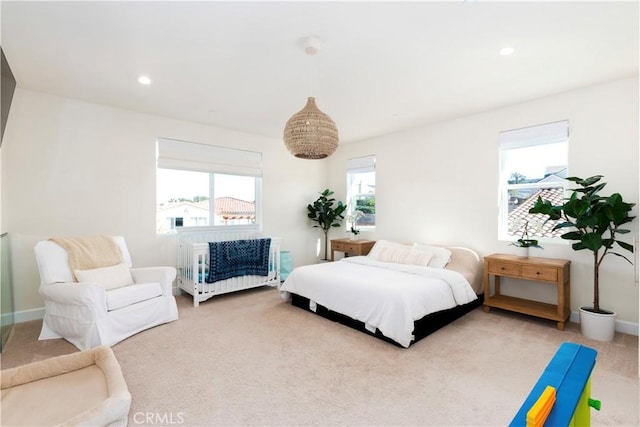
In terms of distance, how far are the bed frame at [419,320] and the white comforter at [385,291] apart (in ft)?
→ 0.30

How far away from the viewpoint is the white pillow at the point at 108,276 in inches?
111

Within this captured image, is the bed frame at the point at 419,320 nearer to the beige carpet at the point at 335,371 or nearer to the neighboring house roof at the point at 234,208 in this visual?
the beige carpet at the point at 335,371

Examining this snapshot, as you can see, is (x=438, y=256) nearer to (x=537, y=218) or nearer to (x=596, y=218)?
(x=537, y=218)

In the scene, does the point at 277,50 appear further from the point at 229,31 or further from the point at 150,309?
the point at 150,309

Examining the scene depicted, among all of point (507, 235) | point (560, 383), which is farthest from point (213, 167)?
point (560, 383)

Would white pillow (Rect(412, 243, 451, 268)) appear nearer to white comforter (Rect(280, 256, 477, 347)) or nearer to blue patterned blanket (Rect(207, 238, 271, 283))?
white comforter (Rect(280, 256, 477, 347))

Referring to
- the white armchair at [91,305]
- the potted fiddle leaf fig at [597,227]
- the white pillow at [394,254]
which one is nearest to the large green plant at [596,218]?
the potted fiddle leaf fig at [597,227]

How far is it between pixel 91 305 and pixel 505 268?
4.13m

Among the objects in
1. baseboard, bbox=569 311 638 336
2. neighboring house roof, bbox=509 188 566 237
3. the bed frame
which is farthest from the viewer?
neighboring house roof, bbox=509 188 566 237

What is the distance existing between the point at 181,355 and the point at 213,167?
2.96 metres

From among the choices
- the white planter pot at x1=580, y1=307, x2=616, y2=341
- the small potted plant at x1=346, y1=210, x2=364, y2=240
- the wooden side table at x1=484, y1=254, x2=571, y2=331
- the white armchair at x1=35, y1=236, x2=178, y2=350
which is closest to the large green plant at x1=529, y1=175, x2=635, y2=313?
the white planter pot at x1=580, y1=307, x2=616, y2=341

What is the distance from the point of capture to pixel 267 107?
3.77 meters

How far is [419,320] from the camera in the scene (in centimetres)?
273

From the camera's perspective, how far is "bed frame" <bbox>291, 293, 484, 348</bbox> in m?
2.76
